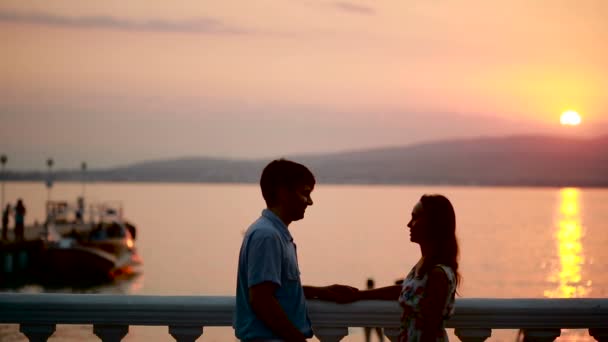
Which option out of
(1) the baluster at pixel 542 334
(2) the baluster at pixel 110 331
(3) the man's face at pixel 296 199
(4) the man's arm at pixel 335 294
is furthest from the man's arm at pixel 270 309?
(1) the baluster at pixel 542 334

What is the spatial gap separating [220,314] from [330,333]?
27.8 inches

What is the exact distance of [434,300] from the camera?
4902 millimetres

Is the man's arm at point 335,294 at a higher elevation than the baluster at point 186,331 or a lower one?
higher

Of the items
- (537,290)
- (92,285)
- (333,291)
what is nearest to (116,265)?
(92,285)

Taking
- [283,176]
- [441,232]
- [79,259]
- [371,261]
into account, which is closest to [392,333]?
[441,232]

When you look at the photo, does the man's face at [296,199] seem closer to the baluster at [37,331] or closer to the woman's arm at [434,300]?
the woman's arm at [434,300]

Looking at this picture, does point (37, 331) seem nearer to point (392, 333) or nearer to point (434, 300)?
point (392, 333)

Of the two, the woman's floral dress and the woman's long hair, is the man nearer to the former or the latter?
the woman's floral dress

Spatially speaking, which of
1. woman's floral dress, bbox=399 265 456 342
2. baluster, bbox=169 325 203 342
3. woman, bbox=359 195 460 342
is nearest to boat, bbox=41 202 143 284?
baluster, bbox=169 325 203 342

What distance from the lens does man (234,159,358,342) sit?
466 centimetres

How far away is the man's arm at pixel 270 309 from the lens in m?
4.67

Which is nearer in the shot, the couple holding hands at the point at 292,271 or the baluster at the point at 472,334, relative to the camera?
the couple holding hands at the point at 292,271

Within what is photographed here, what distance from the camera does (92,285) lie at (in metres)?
68.2

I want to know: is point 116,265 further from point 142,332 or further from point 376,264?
point 376,264
